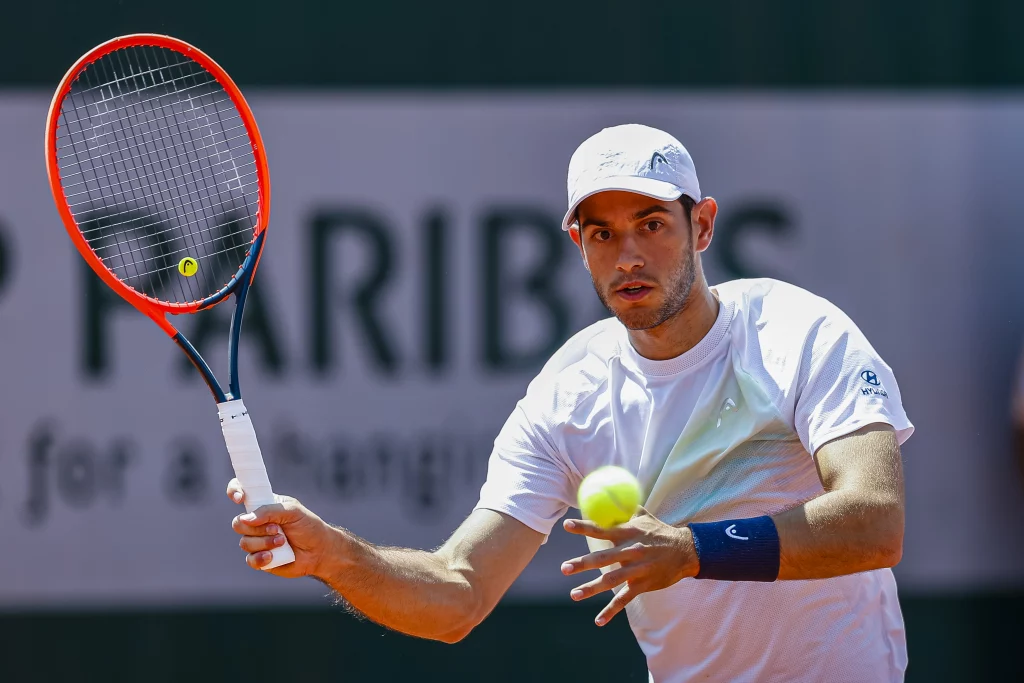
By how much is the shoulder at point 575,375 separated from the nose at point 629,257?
10.2 inches

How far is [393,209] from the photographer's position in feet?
14.8

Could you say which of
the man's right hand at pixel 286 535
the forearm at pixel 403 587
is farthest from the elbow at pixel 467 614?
the man's right hand at pixel 286 535

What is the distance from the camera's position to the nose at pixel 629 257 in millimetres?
2516

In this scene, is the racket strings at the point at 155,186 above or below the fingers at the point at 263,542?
above

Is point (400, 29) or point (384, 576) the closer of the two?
point (384, 576)

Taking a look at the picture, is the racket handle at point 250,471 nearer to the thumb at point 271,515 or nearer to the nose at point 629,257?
the thumb at point 271,515

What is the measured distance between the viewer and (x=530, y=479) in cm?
262

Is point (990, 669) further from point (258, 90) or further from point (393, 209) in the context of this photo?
point (258, 90)

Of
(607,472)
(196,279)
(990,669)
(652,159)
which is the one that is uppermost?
(652,159)

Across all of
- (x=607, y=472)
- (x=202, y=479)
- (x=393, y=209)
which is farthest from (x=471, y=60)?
(x=607, y=472)

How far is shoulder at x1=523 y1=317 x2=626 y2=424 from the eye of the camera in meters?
2.65

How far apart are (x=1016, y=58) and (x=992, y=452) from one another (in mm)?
1408

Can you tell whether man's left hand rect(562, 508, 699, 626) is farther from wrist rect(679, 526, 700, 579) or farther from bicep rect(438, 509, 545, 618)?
bicep rect(438, 509, 545, 618)

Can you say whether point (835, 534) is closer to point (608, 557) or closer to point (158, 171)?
point (608, 557)
